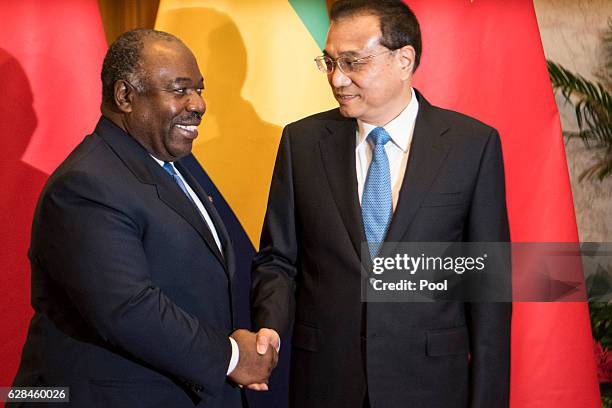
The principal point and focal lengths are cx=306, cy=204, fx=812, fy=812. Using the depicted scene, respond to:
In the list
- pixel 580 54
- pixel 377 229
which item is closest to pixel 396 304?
pixel 377 229

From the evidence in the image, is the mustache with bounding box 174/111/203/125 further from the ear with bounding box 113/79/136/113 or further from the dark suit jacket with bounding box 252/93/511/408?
the dark suit jacket with bounding box 252/93/511/408

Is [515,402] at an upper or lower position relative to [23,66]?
lower

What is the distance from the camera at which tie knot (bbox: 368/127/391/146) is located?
2350 mm

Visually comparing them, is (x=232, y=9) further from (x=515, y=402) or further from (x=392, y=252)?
(x=515, y=402)

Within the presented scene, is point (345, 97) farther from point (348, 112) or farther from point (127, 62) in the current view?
point (127, 62)

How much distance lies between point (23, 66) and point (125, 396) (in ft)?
4.93

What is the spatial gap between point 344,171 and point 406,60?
0.38 meters

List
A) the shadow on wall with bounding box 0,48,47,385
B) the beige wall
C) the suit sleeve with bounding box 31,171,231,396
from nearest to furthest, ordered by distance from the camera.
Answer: the suit sleeve with bounding box 31,171,231,396
the shadow on wall with bounding box 0,48,47,385
the beige wall

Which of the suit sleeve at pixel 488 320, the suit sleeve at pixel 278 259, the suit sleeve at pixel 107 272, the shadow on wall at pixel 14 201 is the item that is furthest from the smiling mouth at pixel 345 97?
the shadow on wall at pixel 14 201

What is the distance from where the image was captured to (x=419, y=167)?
2.29 metres

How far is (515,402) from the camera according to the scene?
2.96 m

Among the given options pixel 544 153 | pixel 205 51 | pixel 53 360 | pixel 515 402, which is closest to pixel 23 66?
pixel 205 51

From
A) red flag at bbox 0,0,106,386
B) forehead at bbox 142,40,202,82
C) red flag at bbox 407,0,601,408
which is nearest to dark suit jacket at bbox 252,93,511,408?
forehead at bbox 142,40,202,82

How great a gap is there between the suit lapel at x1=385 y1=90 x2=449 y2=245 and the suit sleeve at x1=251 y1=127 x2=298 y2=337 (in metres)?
0.32
